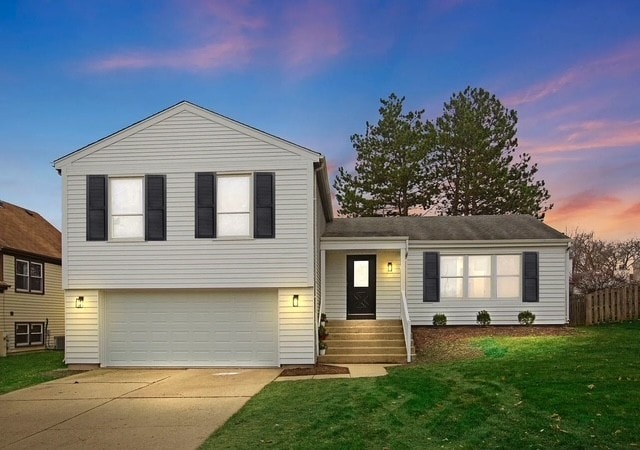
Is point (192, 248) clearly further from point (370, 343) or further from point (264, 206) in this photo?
point (370, 343)

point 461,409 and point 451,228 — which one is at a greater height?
point 451,228

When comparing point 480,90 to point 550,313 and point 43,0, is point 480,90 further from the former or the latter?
point 43,0

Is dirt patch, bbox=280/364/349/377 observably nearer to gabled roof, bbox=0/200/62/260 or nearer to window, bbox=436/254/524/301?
window, bbox=436/254/524/301

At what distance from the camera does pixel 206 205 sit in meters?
12.8

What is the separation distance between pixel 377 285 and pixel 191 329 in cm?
597

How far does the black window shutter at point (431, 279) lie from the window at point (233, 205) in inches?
260

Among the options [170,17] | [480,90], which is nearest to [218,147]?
[170,17]

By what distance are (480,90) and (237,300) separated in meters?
21.3

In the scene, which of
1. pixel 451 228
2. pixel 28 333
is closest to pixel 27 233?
pixel 28 333

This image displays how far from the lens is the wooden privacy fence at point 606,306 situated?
16.8m

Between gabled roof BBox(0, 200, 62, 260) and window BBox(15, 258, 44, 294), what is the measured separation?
500 mm

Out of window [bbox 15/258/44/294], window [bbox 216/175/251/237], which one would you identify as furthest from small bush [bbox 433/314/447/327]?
window [bbox 15/258/44/294]

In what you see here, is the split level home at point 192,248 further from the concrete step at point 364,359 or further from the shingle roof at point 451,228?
the shingle roof at point 451,228

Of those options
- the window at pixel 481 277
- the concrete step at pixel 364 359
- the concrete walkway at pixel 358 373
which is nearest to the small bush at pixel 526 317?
the window at pixel 481 277
